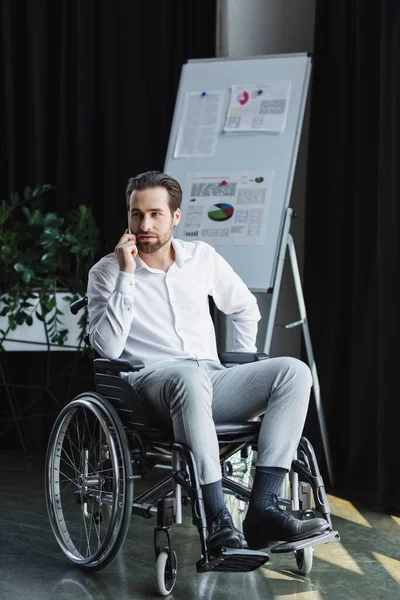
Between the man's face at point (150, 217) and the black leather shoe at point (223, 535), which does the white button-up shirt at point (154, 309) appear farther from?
the black leather shoe at point (223, 535)

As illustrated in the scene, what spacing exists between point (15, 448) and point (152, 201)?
2289mm

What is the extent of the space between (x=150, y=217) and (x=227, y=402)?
2.00 feet

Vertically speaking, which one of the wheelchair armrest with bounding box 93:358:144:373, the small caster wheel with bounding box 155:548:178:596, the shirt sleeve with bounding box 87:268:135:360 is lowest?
the small caster wheel with bounding box 155:548:178:596

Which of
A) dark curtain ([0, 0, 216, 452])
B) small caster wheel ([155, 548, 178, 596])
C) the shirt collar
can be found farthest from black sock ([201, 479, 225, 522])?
dark curtain ([0, 0, 216, 452])

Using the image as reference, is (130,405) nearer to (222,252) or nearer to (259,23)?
(222,252)

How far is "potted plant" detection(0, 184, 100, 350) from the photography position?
3.98 metres

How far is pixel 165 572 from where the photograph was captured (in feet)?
8.23

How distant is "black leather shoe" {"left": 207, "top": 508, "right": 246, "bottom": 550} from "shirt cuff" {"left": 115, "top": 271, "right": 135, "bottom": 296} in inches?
28.2

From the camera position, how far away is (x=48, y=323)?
4020mm

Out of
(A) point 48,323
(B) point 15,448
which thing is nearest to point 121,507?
(A) point 48,323

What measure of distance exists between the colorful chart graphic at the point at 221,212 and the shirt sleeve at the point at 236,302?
0.73 meters

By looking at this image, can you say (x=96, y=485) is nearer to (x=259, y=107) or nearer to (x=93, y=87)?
(x=259, y=107)

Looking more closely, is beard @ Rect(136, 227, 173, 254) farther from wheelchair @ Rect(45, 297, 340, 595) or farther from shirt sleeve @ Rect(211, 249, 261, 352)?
wheelchair @ Rect(45, 297, 340, 595)

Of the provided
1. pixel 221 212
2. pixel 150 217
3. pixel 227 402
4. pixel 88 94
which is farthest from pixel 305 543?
pixel 88 94
